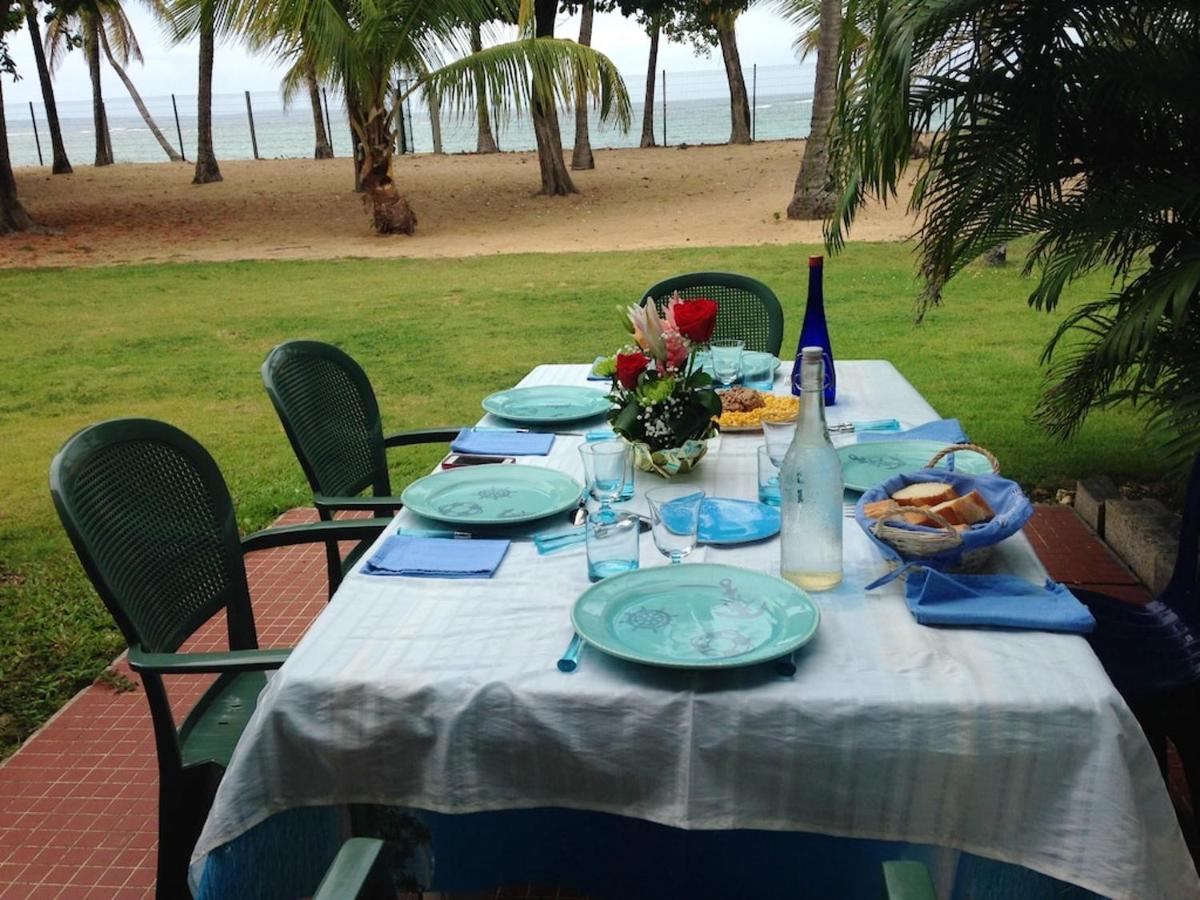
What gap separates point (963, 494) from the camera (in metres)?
2.00

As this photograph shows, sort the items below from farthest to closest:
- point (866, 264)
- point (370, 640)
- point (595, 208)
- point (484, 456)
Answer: point (595, 208)
point (866, 264)
point (484, 456)
point (370, 640)

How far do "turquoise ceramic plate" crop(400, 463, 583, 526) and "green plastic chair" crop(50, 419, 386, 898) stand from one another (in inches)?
15.6

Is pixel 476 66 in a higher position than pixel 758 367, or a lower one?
higher

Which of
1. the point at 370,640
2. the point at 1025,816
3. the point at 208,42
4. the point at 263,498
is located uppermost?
the point at 208,42

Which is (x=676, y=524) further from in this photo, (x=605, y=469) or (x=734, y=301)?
(x=734, y=301)

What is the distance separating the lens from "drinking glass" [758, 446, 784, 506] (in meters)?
2.20

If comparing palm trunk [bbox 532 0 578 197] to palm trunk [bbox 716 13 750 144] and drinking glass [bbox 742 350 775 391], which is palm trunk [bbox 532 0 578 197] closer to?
palm trunk [bbox 716 13 750 144]

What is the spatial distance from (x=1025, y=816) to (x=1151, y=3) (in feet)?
9.82

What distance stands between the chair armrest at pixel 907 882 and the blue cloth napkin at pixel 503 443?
5.13ft

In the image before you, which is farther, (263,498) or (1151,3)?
(263,498)

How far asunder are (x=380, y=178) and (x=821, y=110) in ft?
18.7

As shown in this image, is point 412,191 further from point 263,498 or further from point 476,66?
point 263,498

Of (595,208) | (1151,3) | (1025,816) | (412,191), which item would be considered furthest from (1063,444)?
(412,191)

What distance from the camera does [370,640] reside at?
5.48 feet
